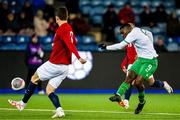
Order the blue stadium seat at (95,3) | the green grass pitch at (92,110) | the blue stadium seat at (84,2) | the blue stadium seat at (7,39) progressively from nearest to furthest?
1. the green grass pitch at (92,110)
2. the blue stadium seat at (7,39)
3. the blue stadium seat at (84,2)
4. the blue stadium seat at (95,3)

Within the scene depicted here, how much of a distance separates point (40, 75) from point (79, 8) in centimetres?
1325

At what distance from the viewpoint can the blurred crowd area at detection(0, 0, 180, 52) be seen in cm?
2355

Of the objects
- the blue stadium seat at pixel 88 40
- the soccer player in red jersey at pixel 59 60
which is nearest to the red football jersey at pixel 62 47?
the soccer player in red jersey at pixel 59 60

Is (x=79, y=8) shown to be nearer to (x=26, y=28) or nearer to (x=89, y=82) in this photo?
(x=26, y=28)

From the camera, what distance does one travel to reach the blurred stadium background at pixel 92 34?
22031mm

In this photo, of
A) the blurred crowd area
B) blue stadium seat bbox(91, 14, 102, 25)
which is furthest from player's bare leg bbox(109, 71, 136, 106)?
blue stadium seat bbox(91, 14, 102, 25)

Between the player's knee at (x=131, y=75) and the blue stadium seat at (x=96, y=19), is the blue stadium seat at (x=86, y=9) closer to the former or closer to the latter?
the blue stadium seat at (x=96, y=19)

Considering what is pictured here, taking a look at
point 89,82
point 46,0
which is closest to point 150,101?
point 89,82

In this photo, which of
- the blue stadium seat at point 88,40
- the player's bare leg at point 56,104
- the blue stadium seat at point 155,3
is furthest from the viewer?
the blue stadium seat at point 155,3

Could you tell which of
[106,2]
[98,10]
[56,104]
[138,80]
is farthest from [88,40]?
[56,104]

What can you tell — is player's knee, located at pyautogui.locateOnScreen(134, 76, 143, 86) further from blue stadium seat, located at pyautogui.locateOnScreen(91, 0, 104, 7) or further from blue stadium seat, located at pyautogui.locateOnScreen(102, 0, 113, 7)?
blue stadium seat, located at pyautogui.locateOnScreen(102, 0, 113, 7)

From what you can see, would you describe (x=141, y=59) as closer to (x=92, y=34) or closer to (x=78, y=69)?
(x=78, y=69)

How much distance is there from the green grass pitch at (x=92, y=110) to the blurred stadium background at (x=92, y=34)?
1654mm

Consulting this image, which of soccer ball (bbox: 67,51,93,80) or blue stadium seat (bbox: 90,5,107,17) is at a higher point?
blue stadium seat (bbox: 90,5,107,17)
